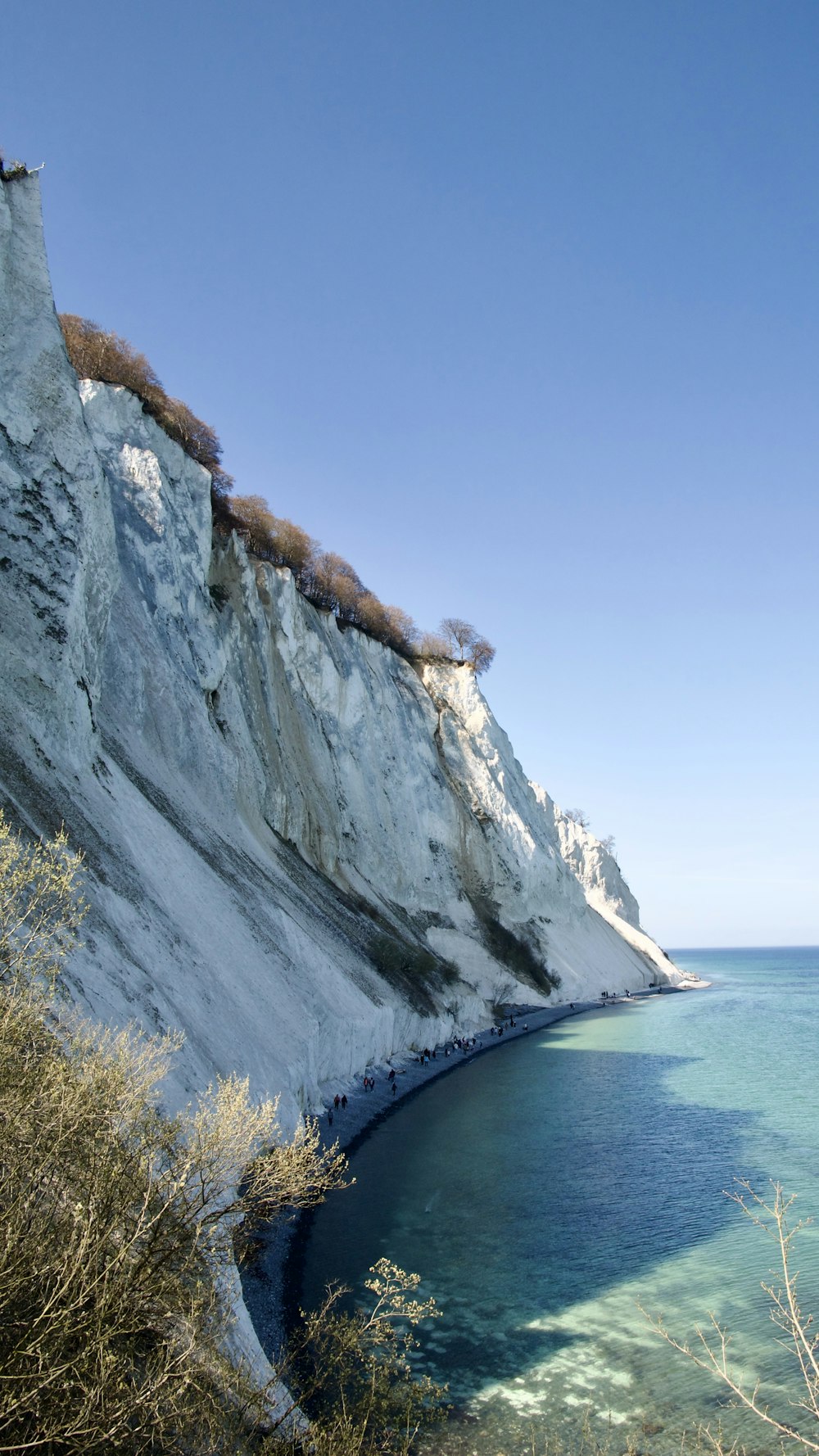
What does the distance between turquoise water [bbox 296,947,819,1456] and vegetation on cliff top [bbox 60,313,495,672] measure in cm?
3435

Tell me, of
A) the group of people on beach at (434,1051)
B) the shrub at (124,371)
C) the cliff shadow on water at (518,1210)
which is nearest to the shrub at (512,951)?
the group of people on beach at (434,1051)

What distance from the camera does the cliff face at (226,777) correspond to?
2419cm

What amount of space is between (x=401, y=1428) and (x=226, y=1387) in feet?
18.2

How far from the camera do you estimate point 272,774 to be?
1809 inches

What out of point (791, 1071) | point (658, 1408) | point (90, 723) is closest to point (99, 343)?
point (90, 723)

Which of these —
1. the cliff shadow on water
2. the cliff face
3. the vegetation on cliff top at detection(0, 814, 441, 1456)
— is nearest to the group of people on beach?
the cliff face

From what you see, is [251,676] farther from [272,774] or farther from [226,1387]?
[226,1387]

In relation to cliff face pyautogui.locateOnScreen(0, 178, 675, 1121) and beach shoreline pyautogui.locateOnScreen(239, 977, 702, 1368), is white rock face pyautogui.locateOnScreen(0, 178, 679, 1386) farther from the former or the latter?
beach shoreline pyautogui.locateOnScreen(239, 977, 702, 1368)

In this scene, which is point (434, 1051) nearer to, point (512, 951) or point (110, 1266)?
point (512, 951)

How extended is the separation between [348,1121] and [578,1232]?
1108 centimetres

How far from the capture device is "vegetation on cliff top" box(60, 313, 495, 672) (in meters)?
41.5

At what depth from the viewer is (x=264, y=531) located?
193 feet

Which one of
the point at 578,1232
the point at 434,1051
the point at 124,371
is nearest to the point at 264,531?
the point at 124,371

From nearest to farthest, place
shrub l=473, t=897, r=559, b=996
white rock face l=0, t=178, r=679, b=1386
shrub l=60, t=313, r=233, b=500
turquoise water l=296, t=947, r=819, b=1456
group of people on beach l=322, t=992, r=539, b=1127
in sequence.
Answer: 1. turquoise water l=296, t=947, r=819, b=1456
2. white rock face l=0, t=178, r=679, b=1386
3. group of people on beach l=322, t=992, r=539, b=1127
4. shrub l=60, t=313, r=233, b=500
5. shrub l=473, t=897, r=559, b=996
